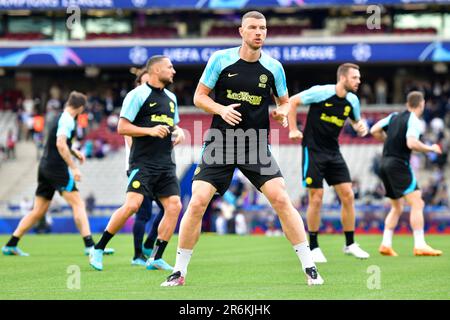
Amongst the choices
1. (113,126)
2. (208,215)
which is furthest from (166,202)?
(113,126)

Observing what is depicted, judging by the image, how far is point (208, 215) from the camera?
25.7 meters

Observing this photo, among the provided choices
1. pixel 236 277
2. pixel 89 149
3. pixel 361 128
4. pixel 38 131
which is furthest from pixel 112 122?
pixel 236 277

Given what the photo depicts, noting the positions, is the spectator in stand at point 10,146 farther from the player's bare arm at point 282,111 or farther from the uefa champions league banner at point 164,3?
the player's bare arm at point 282,111

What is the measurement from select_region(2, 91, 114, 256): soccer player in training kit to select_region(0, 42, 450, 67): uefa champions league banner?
27.5m

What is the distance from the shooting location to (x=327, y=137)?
1304 centimetres

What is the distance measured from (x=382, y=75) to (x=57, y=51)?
14944mm

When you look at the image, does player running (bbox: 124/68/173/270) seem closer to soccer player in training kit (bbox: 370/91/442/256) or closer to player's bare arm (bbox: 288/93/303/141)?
player's bare arm (bbox: 288/93/303/141)

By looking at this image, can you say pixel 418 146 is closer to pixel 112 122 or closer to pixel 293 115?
pixel 293 115

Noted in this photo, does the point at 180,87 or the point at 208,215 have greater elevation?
the point at 180,87

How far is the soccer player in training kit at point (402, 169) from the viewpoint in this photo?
1352cm

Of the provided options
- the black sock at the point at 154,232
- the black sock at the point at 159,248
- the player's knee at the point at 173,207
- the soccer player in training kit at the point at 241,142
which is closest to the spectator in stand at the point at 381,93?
the black sock at the point at 154,232

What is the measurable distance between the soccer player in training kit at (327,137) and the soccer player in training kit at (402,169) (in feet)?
2.86
